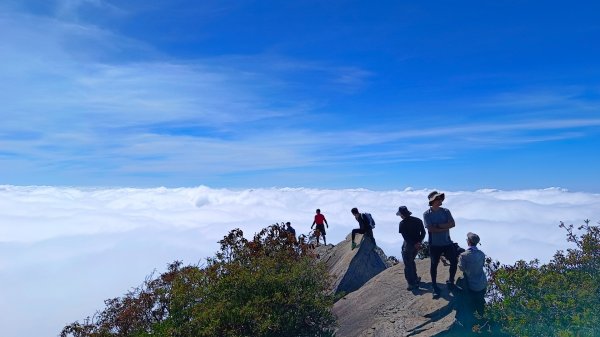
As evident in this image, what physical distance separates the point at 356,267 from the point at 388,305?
4372 mm

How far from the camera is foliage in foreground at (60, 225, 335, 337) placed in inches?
475

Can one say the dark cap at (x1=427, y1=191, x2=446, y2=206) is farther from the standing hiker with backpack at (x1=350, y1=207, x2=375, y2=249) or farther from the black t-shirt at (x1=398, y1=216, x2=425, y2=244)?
the standing hiker with backpack at (x1=350, y1=207, x2=375, y2=249)

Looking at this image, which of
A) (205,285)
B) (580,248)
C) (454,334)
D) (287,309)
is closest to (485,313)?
(454,334)

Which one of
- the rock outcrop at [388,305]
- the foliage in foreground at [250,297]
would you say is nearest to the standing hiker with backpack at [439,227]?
the rock outcrop at [388,305]

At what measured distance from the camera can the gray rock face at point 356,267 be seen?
16.2 meters

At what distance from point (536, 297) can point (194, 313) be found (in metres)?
8.63

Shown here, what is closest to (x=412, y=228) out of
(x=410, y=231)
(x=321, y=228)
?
(x=410, y=231)

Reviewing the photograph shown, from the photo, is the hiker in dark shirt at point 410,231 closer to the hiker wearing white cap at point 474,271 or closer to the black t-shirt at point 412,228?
the black t-shirt at point 412,228

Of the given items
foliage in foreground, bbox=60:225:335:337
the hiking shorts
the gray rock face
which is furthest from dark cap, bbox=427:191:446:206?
the hiking shorts

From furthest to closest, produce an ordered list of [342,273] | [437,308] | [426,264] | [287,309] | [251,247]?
[342,273], [251,247], [426,264], [287,309], [437,308]

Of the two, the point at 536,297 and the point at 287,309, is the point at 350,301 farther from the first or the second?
the point at 536,297

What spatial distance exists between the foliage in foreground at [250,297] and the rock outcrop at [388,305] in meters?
0.87

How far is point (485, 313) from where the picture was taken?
1034 centimetres

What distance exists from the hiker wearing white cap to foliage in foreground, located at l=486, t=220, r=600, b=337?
30 cm
